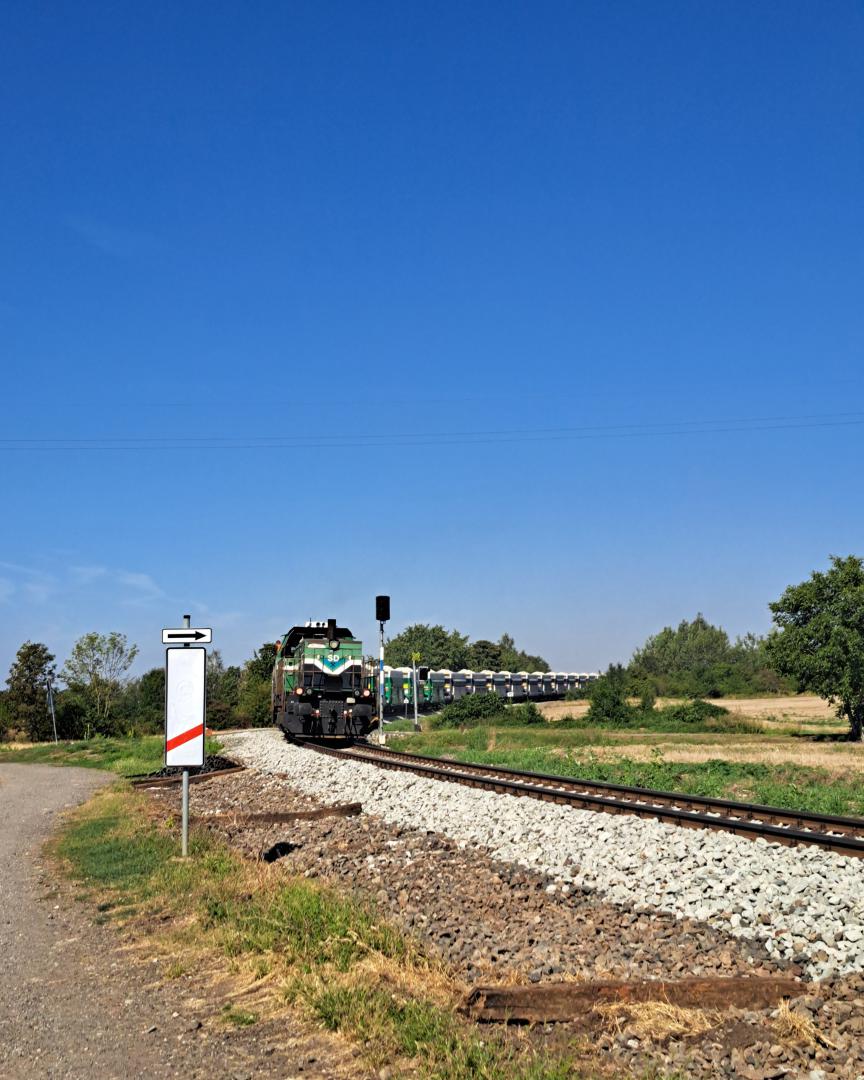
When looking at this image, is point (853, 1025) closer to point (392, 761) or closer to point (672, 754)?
point (392, 761)

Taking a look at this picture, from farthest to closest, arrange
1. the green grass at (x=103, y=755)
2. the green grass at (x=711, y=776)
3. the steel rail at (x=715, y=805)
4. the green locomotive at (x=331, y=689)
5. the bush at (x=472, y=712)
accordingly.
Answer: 1. the bush at (x=472, y=712)
2. the green locomotive at (x=331, y=689)
3. the green grass at (x=103, y=755)
4. the green grass at (x=711, y=776)
5. the steel rail at (x=715, y=805)

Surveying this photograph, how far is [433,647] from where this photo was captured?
147000 mm

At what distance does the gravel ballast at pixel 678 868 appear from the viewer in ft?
25.0

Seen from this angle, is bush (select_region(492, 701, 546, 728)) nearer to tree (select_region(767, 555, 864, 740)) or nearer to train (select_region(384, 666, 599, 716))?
train (select_region(384, 666, 599, 716))

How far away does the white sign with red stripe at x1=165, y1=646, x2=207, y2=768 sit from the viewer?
12.6m

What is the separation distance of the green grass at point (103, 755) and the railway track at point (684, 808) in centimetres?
1222

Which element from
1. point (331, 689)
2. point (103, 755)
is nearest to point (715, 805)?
point (331, 689)

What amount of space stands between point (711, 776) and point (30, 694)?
2021 inches

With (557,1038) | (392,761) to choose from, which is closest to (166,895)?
(557,1038)

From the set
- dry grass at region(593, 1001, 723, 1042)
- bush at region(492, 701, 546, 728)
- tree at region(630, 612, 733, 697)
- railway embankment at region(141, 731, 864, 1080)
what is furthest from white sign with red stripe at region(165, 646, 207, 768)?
tree at region(630, 612, 733, 697)

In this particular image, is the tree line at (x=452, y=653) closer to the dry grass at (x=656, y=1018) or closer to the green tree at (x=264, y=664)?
the green tree at (x=264, y=664)

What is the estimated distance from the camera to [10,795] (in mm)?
22094

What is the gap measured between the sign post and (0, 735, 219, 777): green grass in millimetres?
15604

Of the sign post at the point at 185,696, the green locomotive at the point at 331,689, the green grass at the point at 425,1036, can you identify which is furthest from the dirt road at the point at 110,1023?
the green locomotive at the point at 331,689
